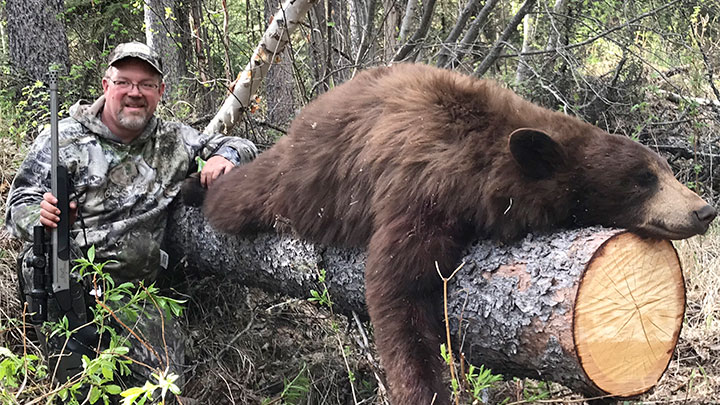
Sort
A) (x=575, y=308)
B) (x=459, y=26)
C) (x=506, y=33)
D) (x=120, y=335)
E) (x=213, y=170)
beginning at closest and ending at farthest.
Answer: (x=575, y=308) → (x=120, y=335) → (x=213, y=170) → (x=506, y=33) → (x=459, y=26)

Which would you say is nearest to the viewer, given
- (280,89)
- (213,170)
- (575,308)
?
(575,308)

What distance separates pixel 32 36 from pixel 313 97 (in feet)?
12.4

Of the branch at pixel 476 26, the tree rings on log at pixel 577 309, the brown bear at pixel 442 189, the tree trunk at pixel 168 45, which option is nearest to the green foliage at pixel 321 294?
the brown bear at pixel 442 189

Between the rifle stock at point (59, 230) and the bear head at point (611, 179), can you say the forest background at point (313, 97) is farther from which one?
the bear head at point (611, 179)

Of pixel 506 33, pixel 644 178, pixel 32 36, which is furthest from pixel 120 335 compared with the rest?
pixel 32 36

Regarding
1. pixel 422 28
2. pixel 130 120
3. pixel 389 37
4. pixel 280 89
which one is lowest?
pixel 280 89

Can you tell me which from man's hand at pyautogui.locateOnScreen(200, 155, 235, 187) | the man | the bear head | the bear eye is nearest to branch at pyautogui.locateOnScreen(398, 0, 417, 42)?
the man

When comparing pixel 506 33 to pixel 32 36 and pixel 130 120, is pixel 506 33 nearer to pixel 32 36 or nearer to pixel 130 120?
pixel 130 120

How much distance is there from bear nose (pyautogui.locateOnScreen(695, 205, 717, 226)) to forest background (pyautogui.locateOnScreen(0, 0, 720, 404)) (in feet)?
3.39

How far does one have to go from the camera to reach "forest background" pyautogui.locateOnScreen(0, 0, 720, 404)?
4184mm

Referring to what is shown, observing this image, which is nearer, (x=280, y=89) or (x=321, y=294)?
(x=321, y=294)

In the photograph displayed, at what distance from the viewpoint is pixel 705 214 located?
2789 mm

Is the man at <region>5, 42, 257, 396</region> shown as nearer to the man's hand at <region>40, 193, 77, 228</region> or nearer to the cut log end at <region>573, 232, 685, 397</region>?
the man's hand at <region>40, 193, 77, 228</region>

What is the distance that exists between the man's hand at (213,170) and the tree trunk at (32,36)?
4.23 metres
